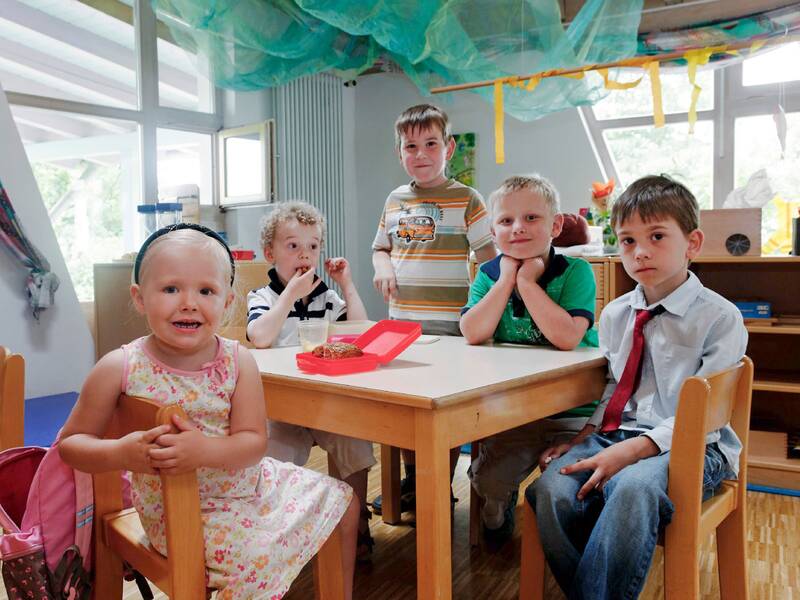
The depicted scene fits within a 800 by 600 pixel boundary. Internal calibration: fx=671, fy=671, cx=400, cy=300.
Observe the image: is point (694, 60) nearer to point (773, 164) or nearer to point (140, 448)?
point (773, 164)

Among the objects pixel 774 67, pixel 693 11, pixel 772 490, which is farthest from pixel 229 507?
pixel 774 67

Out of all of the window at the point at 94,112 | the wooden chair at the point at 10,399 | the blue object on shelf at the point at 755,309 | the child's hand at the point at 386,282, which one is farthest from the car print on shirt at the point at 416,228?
the window at the point at 94,112

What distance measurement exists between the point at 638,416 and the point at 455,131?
3.57 metres

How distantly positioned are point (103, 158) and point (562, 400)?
3.89 meters

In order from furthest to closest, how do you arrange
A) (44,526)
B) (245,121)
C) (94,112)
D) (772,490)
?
(245,121)
(94,112)
(772,490)
(44,526)

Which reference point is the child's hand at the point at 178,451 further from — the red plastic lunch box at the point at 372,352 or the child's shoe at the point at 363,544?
the child's shoe at the point at 363,544

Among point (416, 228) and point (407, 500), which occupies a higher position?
point (416, 228)

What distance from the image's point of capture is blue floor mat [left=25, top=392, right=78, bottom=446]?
3037 millimetres

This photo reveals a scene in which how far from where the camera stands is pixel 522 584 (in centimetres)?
152

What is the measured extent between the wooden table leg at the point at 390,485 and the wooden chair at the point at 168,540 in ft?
3.21

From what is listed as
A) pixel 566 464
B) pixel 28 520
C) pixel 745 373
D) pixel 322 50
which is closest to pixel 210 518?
pixel 28 520

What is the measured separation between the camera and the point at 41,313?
371 cm

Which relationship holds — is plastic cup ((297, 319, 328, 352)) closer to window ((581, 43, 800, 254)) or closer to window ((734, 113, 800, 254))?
window ((581, 43, 800, 254))

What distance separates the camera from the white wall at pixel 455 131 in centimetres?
436
